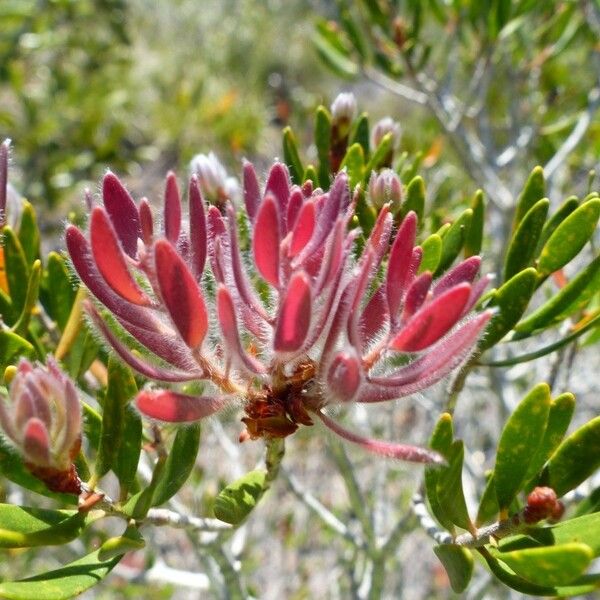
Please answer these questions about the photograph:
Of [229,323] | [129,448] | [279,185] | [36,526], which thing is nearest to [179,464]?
[129,448]

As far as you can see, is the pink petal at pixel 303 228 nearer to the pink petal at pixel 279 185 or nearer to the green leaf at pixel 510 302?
the pink petal at pixel 279 185

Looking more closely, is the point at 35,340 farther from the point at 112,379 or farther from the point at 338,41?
the point at 338,41

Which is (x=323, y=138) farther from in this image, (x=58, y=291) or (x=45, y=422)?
(x=45, y=422)

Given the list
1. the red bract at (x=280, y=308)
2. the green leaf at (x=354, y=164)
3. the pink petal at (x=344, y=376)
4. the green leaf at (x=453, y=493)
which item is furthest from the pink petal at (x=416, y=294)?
the green leaf at (x=354, y=164)

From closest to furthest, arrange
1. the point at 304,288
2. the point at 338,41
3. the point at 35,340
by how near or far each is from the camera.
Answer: the point at 304,288 < the point at 35,340 < the point at 338,41

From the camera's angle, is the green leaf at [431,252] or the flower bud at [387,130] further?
the flower bud at [387,130]

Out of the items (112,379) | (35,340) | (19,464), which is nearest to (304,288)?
(112,379)
